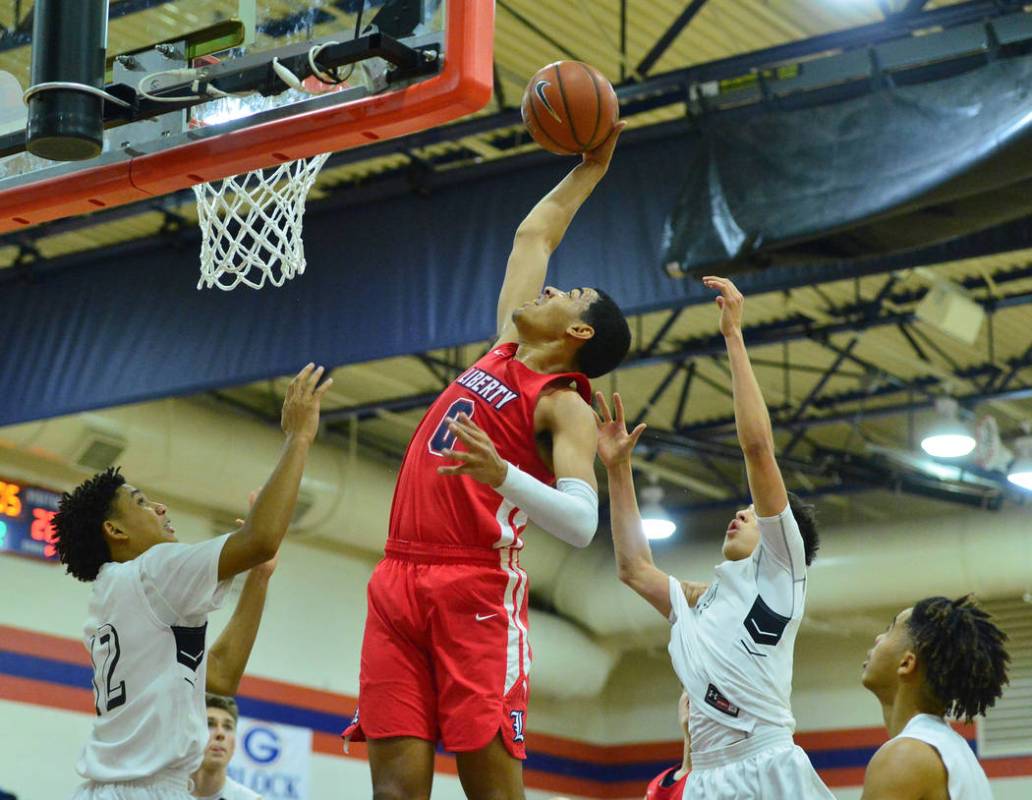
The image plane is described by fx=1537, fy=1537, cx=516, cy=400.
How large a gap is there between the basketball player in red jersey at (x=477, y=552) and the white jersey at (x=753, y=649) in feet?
2.50

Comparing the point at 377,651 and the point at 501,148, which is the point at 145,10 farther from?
the point at 501,148

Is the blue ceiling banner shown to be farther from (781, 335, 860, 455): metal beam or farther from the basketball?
(781, 335, 860, 455): metal beam

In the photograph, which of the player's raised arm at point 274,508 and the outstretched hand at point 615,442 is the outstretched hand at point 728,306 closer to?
the outstretched hand at point 615,442

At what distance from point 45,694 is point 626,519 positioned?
28.1 ft

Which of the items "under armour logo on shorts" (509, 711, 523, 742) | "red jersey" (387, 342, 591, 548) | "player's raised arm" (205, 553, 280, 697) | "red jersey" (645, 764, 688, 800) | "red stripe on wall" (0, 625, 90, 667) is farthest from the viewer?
"red stripe on wall" (0, 625, 90, 667)

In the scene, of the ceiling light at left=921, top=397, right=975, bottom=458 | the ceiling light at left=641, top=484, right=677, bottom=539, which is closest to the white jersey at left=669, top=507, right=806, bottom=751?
the ceiling light at left=921, top=397, right=975, bottom=458

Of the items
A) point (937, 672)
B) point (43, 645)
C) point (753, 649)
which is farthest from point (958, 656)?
point (43, 645)

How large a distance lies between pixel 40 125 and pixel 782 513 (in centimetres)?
251

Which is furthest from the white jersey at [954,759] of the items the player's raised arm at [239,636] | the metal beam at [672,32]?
the metal beam at [672,32]

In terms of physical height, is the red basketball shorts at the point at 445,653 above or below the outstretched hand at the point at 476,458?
below

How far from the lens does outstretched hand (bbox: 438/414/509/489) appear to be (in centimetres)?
394

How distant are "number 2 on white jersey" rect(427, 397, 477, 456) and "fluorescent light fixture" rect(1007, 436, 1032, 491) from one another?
10854 mm

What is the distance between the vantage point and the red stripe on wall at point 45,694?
1251cm

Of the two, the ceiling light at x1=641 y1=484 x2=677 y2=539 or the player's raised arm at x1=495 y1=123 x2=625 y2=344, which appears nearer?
the player's raised arm at x1=495 y1=123 x2=625 y2=344
